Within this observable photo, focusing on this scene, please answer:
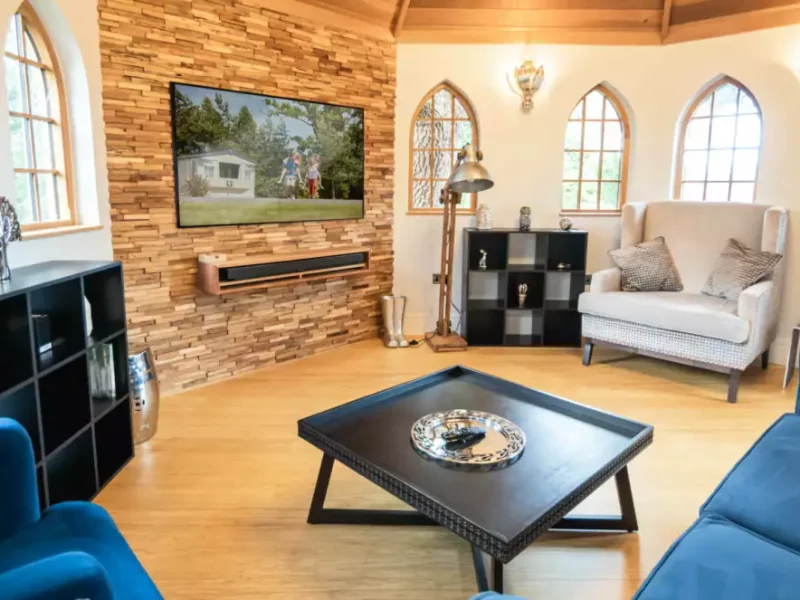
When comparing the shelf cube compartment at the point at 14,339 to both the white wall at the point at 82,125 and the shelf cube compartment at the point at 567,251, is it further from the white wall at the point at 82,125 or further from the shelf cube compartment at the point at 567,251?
the shelf cube compartment at the point at 567,251

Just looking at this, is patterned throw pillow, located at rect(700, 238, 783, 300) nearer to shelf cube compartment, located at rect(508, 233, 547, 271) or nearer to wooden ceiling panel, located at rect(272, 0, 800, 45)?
shelf cube compartment, located at rect(508, 233, 547, 271)

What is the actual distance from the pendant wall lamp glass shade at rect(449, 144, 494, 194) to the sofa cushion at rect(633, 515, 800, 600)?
104 inches

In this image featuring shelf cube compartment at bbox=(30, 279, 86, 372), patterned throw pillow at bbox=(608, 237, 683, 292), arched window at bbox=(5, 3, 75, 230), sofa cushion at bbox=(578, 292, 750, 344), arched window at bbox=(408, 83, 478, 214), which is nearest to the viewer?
shelf cube compartment at bbox=(30, 279, 86, 372)

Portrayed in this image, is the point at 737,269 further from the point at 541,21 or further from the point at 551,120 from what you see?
the point at 541,21

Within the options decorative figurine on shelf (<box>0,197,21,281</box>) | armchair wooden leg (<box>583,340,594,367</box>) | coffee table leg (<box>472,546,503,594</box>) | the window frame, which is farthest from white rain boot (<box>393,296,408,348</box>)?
decorative figurine on shelf (<box>0,197,21,281</box>)

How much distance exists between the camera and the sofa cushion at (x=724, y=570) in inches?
46.4

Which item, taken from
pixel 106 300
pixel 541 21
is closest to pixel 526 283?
pixel 541 21

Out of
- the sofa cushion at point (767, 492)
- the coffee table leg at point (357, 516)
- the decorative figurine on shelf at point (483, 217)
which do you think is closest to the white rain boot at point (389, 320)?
the decorative figurine on shelf at point (483, 217)

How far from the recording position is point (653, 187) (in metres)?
4.70

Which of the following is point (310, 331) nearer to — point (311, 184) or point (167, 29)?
point (311, 184)

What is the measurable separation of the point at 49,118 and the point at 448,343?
297 cm

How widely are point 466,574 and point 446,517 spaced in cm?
50

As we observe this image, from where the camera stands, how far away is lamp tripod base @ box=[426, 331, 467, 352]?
451 centimetres

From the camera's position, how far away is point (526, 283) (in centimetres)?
474
